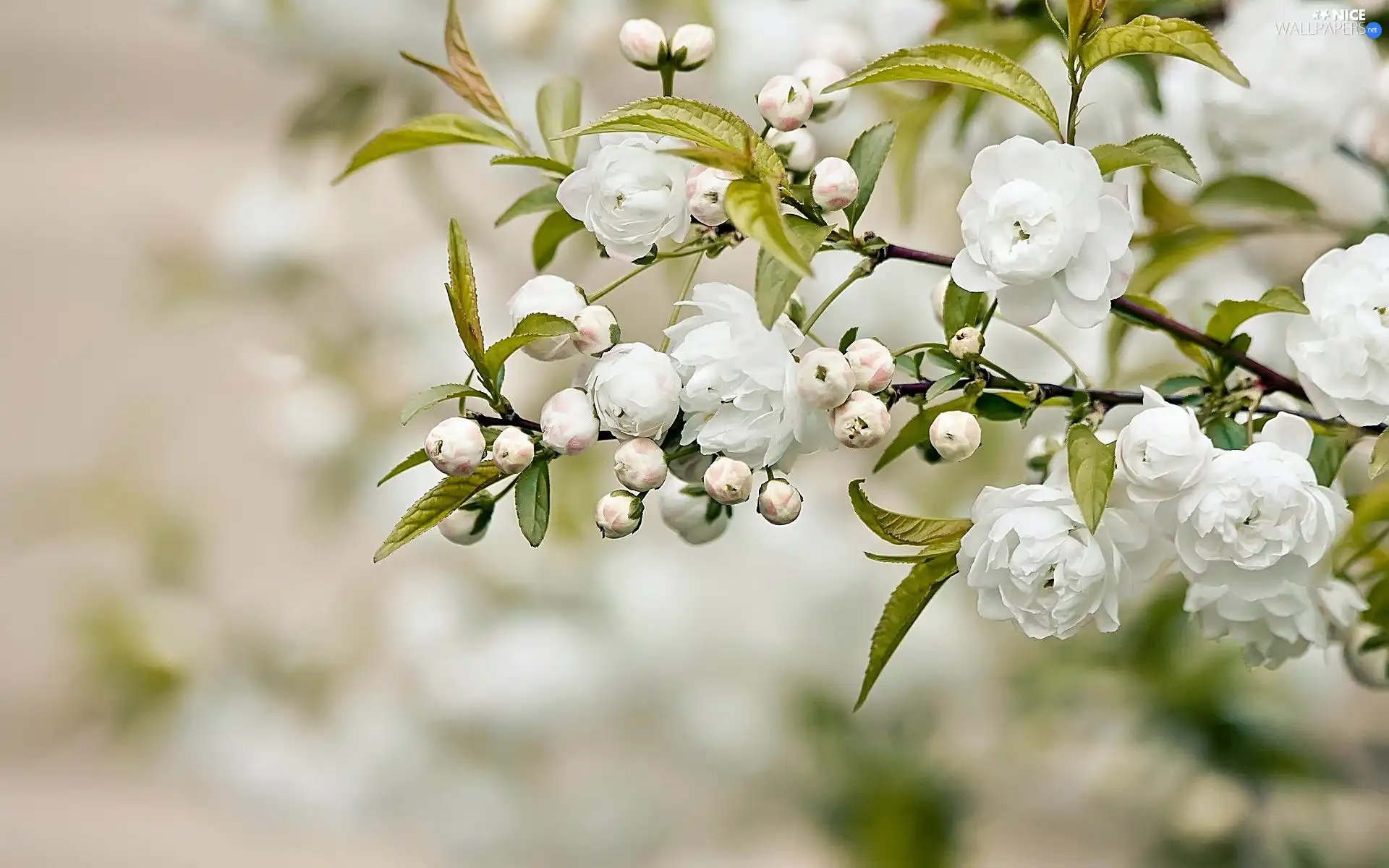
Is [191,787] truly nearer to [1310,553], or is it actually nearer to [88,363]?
[88,363]

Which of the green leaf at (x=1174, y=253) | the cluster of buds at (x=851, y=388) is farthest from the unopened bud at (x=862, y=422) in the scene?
the green leaf at (x=1174, y=253)

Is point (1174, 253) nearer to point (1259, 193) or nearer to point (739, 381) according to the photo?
point (1259, 193)

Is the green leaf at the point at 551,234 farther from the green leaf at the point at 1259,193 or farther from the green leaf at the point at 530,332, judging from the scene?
the green leaf at the point at 1259,193

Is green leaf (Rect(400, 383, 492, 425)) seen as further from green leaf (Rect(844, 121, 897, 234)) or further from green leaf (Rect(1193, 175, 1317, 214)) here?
green leaf (Rect(1193, 175, 1317, 214))

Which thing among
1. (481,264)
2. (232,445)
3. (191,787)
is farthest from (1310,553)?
(232,445)

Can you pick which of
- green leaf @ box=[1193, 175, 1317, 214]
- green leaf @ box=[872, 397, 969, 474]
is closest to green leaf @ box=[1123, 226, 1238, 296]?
green leaf @ box=[1193, 175, 1317, 214]
